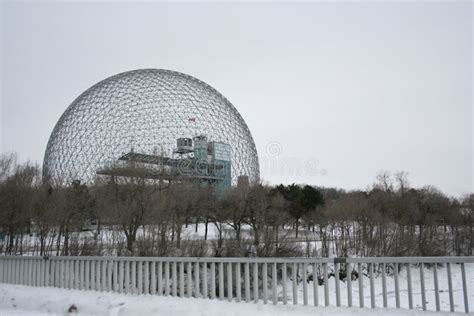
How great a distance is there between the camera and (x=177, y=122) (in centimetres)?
3450

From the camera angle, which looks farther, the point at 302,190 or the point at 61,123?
the point at 61,123

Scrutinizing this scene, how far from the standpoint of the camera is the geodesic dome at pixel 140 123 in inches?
1315

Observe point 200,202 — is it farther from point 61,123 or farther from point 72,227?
point 61,123

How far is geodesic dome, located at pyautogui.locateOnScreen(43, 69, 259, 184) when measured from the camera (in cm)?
3341

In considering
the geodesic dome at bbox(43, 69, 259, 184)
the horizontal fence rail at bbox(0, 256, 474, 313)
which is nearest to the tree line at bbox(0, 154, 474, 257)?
the horizontal fence rail at bbox(0, 256, 474, 313)

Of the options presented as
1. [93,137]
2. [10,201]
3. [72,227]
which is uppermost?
[93,137]

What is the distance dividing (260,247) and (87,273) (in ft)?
24.9

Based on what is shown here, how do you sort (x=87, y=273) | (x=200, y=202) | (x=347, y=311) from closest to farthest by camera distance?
(x=347, y=311), (x=87, y=273), (x=200, y=202)

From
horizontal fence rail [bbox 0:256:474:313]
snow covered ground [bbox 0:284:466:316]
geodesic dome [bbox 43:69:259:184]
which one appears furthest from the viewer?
geodesic dome [bbox 43:69:259:184]

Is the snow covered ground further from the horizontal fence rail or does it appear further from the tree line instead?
the tree line

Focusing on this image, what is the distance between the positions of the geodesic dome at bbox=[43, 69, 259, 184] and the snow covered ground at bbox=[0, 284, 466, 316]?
82.2 feet

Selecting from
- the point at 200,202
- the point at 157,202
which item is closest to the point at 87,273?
the point at 157,202

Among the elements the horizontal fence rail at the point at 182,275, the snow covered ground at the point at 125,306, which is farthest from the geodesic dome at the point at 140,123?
the snow covered ground at the point at 125,306

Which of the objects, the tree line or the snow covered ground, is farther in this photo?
the tree line
